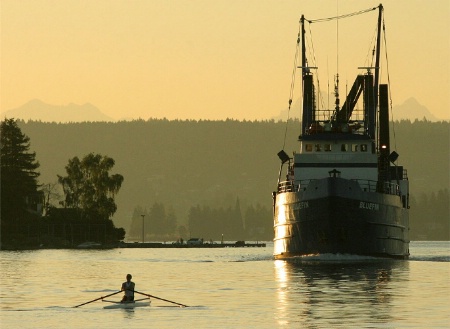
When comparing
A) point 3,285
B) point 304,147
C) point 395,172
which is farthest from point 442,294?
point 395,172

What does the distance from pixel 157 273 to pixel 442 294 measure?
36827mm

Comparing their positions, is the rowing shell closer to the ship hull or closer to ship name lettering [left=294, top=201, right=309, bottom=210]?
the ship hull

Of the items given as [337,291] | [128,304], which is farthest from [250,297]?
[128,304]

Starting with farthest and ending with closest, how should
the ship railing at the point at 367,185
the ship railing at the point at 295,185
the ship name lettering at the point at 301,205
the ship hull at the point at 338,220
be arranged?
the ship railing at the point at 295,185 → the ship railing at the point at 367,185 → the ship name lettering at the point at 301,205 → the ship hull at the point at 338,220

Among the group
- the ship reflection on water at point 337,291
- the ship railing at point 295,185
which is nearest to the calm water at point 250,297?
the ship reflection on water at point 337,291

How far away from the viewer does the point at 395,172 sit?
12569cm

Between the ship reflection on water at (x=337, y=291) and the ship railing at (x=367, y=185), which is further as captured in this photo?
the ship railing at (x=367, y=185)

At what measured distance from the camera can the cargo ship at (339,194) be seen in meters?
105

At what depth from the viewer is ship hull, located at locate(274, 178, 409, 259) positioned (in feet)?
344

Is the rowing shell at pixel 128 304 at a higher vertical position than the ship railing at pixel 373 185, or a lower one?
lower

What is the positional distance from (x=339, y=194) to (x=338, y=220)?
2167 mm

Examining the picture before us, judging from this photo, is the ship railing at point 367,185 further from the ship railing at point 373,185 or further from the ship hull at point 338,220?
the ship hull at point 338,220

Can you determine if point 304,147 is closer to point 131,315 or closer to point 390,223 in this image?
point 390,223

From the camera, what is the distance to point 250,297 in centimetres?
6806
